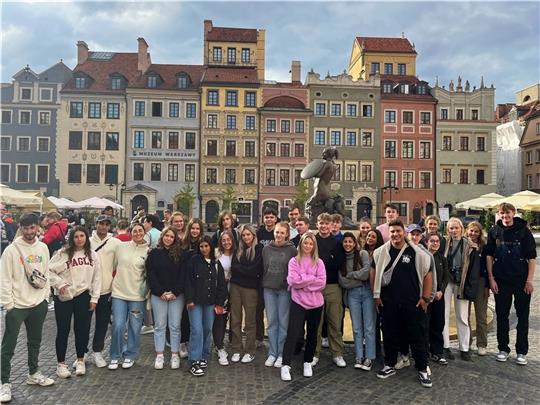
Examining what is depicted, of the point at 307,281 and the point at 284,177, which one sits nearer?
the point at 307,281

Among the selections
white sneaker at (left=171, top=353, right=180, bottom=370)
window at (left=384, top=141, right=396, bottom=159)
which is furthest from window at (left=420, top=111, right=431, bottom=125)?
white sneaker at (left=171, top=353, right=180, bottom=370)

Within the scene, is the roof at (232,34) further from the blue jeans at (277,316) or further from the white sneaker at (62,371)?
the white sneaker at (62,371)

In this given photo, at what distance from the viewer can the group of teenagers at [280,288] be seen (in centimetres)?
555

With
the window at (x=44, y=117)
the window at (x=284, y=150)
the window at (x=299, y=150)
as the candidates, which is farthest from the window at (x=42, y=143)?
the window at (x=299, y=150)

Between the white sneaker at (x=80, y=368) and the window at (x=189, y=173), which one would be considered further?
the window at (x=189, y=173)

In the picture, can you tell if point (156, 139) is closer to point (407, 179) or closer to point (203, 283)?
point (407, 179)

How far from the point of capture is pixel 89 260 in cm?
566

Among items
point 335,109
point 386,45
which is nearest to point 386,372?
point 335,109

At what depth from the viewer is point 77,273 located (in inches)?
219

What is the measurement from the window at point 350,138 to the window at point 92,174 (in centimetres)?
2183

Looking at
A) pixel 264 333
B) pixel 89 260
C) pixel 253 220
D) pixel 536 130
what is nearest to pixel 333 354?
pixel 264 333

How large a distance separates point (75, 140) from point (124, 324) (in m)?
38.5

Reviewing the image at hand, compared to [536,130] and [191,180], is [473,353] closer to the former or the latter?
[191,180]

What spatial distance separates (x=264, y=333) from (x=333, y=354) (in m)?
1.40
